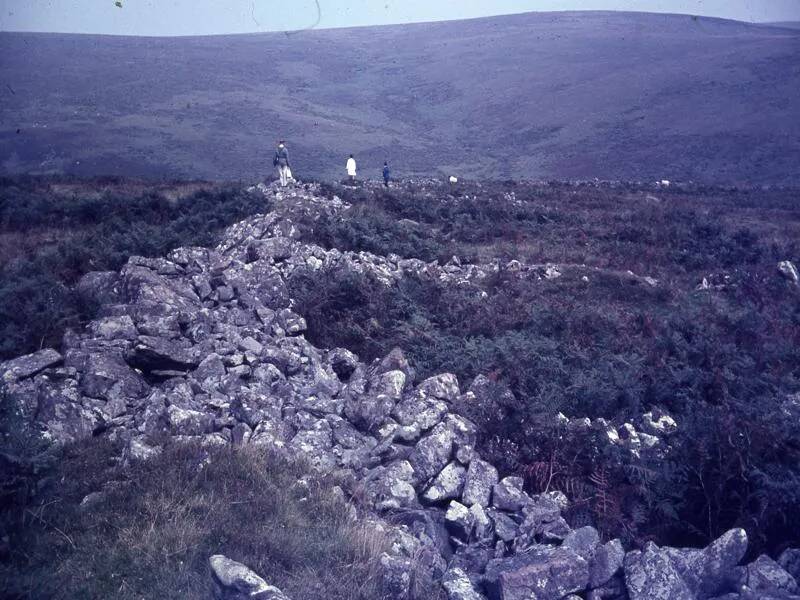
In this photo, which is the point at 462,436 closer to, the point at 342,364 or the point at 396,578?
the point at 396,578

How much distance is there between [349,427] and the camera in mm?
6223

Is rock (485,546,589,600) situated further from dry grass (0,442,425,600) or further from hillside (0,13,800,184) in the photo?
hillside (0,13,800,184)

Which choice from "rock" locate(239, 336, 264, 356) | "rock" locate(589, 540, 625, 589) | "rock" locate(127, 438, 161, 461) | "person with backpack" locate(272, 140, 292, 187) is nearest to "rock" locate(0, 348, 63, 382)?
"rock" locate(239, 336, 264, 356)

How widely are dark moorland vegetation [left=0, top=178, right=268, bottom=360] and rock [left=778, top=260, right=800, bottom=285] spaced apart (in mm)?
12124

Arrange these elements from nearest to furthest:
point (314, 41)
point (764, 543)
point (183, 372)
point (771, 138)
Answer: point (764, 543), point (183, 372), point (771, 138), point (314, 41)

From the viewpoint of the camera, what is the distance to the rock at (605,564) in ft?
14.4

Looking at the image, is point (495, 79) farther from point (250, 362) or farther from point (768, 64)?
point (250, 362)

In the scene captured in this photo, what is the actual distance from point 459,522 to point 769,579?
85.4 inches

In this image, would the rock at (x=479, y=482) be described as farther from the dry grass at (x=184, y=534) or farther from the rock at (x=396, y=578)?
the rock at (x=396, y=578)

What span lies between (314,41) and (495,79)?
38363 millimetres

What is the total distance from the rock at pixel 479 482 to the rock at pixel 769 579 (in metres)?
1.97

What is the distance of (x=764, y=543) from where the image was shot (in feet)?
16.1

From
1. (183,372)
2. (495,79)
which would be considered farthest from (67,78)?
(183,372)

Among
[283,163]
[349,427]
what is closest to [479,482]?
[349,427]
